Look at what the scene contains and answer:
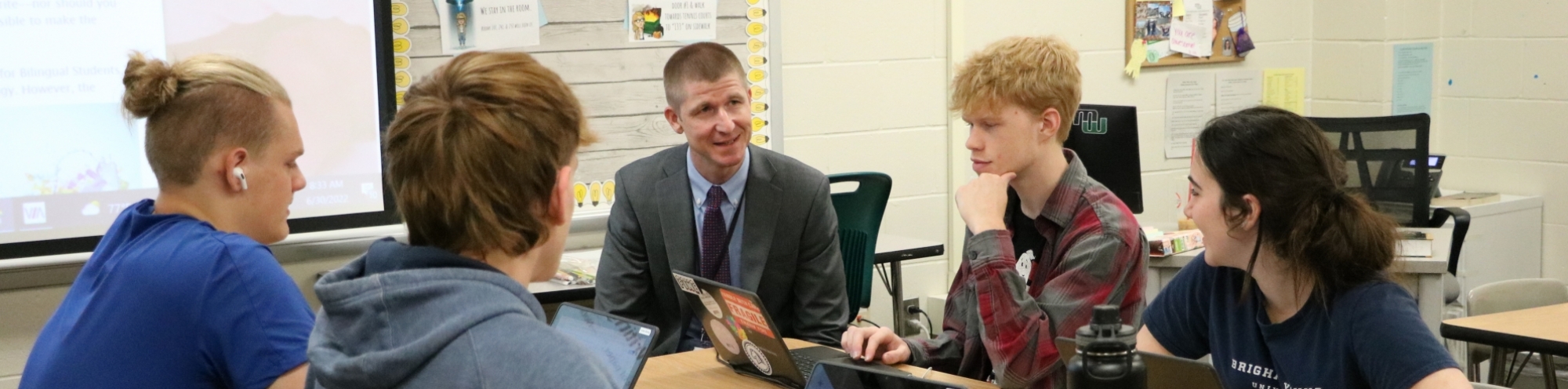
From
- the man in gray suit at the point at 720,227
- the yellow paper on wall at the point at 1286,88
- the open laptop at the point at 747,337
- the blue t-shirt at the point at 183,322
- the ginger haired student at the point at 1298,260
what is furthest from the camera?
the yellow paper on wall at the point at 1286,88

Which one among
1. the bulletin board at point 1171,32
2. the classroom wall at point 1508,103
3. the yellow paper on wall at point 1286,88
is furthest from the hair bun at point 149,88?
the classroom wall at point 1508,103

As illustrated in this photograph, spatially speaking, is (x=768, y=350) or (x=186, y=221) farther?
(x=768, y=350)

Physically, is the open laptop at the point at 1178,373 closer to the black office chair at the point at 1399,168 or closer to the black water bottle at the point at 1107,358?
the black water bottle at the point at 1107,358

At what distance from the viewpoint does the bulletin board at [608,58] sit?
138 inches

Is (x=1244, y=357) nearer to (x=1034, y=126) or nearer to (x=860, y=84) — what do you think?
(x=1034, y=126)

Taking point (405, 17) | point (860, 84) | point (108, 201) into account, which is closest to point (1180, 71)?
point (860, 84)

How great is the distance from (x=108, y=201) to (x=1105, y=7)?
3234mm

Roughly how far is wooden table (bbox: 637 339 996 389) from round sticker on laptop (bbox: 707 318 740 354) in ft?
0.14

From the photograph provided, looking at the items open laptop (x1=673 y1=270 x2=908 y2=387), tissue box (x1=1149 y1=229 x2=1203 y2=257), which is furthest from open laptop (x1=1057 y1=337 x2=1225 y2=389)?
tissue box (x1=1149 y1=229 x2=1203 y2=257)

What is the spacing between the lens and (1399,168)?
4164mm

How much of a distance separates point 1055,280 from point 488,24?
2.04 m

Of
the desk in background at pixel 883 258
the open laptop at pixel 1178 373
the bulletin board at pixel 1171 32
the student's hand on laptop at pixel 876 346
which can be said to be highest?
the bulletin board at pixel 1171 32

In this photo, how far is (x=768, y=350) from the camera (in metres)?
1.98

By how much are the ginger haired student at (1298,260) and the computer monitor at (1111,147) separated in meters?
1.82
